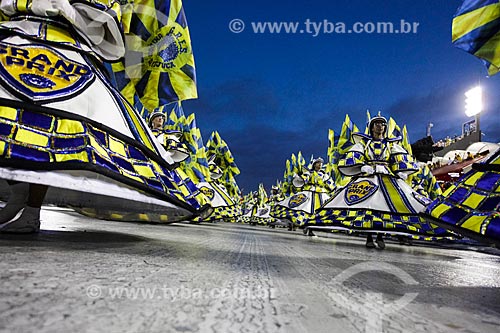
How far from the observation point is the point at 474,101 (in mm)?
17594

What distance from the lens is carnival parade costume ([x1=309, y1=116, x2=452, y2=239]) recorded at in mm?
2877

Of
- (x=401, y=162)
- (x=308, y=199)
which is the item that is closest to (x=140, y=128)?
(x=401, y=162)

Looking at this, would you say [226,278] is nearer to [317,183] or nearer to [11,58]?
[11,58]

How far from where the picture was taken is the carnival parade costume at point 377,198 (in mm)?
2877

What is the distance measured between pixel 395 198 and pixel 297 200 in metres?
3.93

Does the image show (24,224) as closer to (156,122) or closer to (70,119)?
(70,119)

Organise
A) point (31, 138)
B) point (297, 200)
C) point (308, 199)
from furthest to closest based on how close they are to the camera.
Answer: point (297, 200) → point (308, 199) → point (31, 138)

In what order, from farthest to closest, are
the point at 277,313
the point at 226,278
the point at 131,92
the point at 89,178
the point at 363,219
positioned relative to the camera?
the point at 363,219
the point at 131,92
the point at 89,178
the point at 226,278
the point at 277,313

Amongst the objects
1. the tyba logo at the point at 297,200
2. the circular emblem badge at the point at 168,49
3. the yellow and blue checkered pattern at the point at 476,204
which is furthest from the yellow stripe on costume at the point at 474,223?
the tyba logo at the point at 297,200

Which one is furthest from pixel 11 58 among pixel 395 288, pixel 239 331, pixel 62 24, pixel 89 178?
pixel 395 288

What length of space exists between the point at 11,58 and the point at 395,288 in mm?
1570

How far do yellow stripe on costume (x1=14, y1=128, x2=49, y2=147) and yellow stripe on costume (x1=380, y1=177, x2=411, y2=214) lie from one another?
2.84 m

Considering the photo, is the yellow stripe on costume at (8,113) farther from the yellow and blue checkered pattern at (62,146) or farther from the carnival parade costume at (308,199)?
the carnival parade costume at (308,199)

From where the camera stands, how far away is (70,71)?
4.35ft
